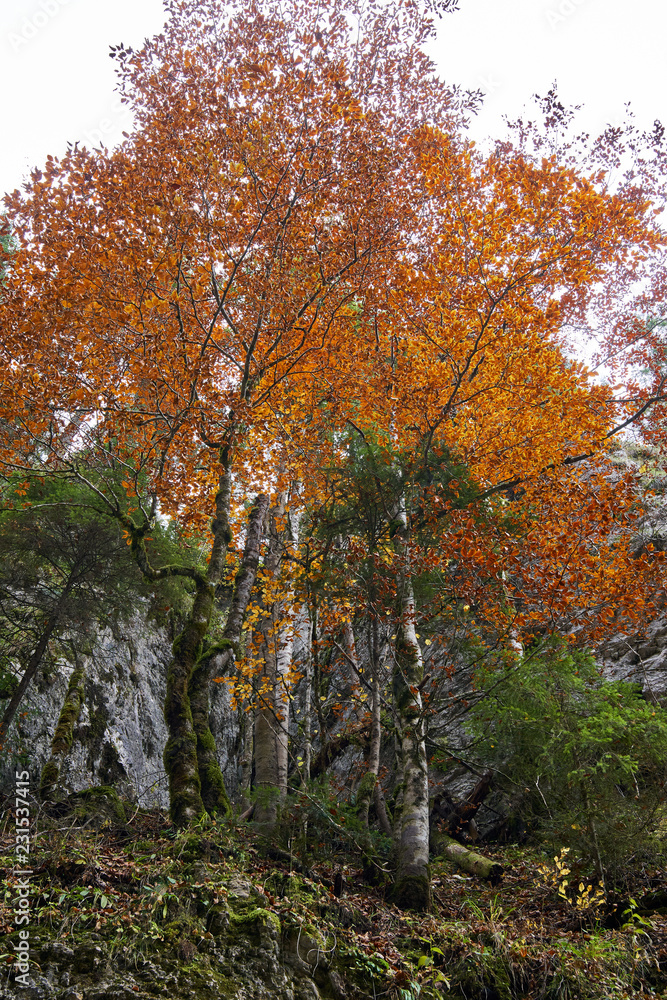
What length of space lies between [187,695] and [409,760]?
3.07 metres

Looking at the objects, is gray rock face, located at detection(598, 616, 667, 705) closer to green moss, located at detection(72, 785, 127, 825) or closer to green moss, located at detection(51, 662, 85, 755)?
green moss, located at detection(72, 785, 127, 825)

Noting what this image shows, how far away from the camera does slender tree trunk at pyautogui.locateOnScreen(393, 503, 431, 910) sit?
6.41 metres

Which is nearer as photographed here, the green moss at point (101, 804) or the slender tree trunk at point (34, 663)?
the green moss at point (101, 804)

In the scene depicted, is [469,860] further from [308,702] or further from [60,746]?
[60,746]

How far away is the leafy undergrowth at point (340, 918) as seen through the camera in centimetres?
423

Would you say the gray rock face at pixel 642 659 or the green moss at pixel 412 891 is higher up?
the gray rock face at pixel 642 659

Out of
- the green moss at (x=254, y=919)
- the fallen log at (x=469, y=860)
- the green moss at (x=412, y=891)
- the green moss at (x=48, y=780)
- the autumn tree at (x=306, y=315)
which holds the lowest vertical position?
the green moss at (x=254, y=919)

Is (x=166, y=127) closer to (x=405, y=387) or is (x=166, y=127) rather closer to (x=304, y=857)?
(x=405, y=387)

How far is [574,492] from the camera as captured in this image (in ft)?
34.0

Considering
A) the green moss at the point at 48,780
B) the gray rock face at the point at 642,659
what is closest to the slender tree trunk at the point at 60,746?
the green moss at the point at 48,780

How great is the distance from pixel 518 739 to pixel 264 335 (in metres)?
8.04

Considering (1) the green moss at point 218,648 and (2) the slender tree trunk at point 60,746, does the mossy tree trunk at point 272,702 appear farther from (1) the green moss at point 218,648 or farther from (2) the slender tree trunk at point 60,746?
(2) the slender tree trunk at point 60,746

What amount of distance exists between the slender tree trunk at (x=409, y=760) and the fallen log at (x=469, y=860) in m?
1.79

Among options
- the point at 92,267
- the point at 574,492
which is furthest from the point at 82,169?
the point at 574,492
